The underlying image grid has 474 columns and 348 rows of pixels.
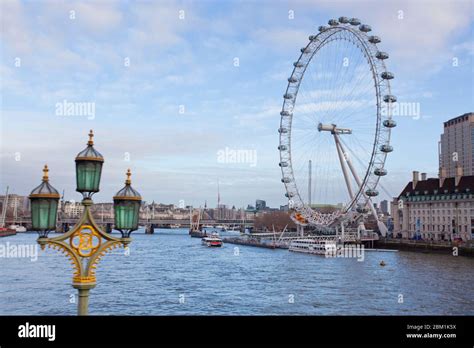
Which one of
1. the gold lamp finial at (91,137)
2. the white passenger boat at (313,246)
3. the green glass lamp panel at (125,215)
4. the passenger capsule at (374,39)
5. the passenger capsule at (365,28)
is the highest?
the passenger capsule at (365,28)

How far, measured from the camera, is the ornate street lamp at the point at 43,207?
536 cm

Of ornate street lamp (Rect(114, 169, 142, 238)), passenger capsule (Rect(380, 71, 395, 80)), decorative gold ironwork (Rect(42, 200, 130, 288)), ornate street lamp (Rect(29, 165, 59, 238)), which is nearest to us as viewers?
decorative gold ironwork (Rect(42, 200, 130, 288))

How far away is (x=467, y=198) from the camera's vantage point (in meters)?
62.4

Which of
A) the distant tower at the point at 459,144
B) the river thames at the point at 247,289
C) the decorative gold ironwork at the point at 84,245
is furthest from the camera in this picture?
the distant tower at the point at 459,144

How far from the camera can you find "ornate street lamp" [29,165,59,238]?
17.6ft

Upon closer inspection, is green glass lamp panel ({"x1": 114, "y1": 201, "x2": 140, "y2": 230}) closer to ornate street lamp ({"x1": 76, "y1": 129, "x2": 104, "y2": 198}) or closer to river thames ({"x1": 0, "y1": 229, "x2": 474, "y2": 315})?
ornate street lamp ({"x1": 76, "y1": 129, "x2": 104, "y2": 198})

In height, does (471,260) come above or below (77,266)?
below

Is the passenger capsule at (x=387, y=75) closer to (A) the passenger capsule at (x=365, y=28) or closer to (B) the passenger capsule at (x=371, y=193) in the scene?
(A) the passenger capsule at (x=365, y=28)

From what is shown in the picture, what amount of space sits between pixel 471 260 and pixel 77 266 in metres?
46.2

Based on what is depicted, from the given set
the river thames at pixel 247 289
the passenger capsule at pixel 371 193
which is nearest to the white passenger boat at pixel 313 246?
the passenger capsule at pixel 371 193

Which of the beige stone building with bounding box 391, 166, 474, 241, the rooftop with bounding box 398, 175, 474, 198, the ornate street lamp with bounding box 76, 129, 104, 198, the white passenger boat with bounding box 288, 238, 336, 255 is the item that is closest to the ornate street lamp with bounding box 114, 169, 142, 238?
the ornate street lamp with bounding box 76, 129, 104, 198

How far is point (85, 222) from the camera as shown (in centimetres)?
532
